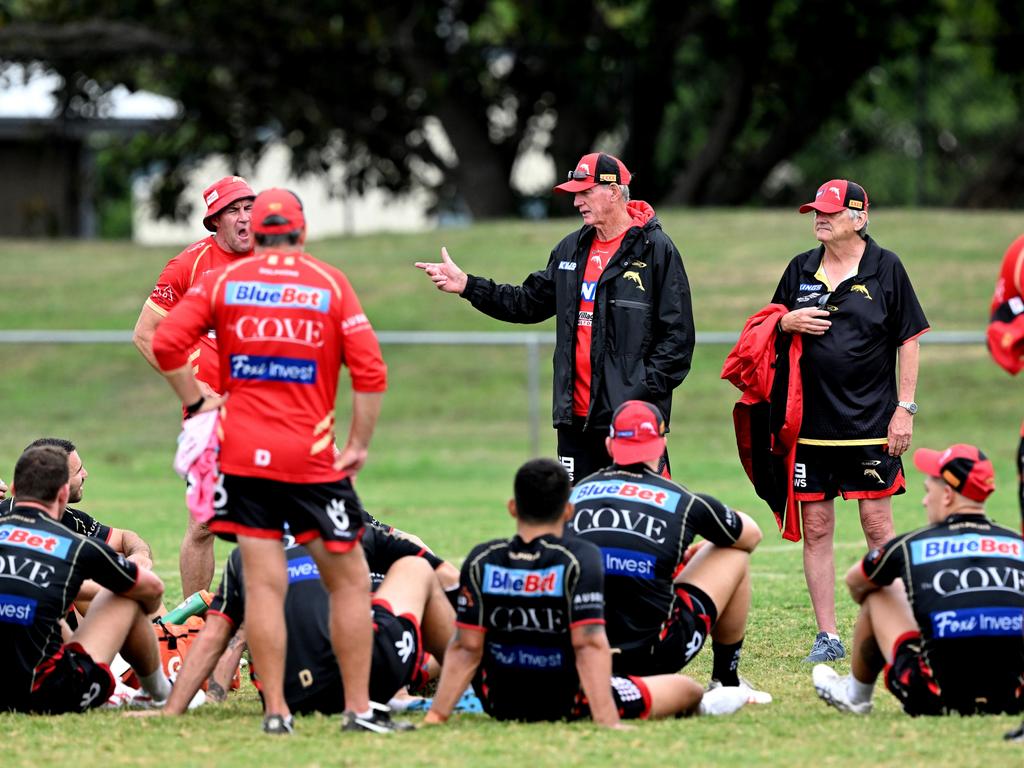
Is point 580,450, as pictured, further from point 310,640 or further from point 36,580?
point 36,580

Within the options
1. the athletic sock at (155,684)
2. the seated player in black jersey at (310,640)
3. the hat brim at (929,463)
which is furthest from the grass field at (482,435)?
the hat brim at (929,463)

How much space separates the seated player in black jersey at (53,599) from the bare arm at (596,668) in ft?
6.22

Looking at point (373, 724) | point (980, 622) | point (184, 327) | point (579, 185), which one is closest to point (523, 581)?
point (373, 724)

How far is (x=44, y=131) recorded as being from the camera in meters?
29.5

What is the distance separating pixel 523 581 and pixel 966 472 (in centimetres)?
175

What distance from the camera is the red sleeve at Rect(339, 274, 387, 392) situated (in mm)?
6320

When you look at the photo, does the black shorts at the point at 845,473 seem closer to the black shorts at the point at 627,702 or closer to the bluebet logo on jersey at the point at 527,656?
the black shorts at the point at 627,702

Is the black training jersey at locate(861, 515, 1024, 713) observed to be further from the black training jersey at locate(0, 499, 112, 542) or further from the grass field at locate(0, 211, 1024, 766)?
the black training jersey at locate(0, 499, 112, 542)

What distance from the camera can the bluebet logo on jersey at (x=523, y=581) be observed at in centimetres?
625

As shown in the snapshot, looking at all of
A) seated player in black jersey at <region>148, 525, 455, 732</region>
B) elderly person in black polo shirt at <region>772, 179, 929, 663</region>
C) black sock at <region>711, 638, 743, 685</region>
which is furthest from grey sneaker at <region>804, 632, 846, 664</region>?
seated player in black jersey at <region>148, 525, 455, 732</region>

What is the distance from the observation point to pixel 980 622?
20.5 feet

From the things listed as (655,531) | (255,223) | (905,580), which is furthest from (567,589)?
(255,223)

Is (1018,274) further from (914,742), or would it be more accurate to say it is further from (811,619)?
(811,619)

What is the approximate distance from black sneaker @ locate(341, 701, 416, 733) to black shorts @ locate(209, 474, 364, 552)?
25.7 inches
